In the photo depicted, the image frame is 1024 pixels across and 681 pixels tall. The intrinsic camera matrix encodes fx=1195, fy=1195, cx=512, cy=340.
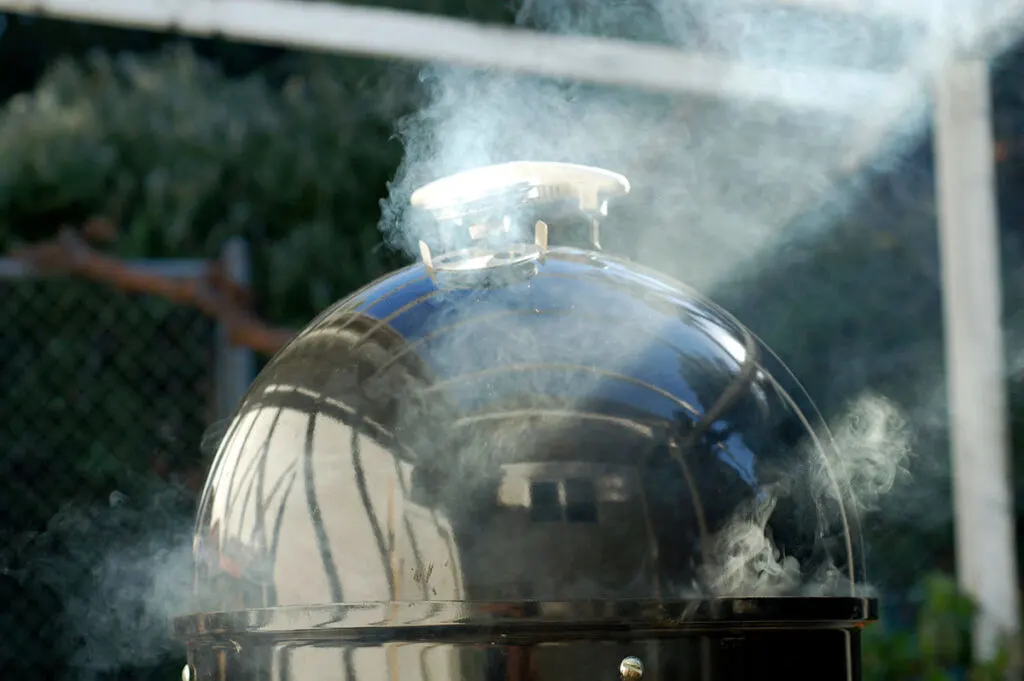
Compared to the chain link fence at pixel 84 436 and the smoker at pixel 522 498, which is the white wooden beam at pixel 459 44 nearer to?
the chain link fence at pixel 84 436

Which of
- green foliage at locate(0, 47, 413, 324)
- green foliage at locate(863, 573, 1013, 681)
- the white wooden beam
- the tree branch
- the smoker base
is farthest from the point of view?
green foliage at locate(0, 47, 413, 324)

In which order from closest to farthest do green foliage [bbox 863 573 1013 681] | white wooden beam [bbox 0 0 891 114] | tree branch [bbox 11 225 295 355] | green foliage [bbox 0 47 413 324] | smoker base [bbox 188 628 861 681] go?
smoker base [bbox 188 628 861 681], white wooden beam [bbox 0 0 891 114], green foliage [bbox 863 573 1013 681], tree branch [bbox 11 225 295 355], green foliage [bbox 0 47 413 324]

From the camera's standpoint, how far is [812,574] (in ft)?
5.75

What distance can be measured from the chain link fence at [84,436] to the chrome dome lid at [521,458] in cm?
255

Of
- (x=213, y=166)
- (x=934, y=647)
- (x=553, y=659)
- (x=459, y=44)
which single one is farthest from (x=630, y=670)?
(x=213, y=166)

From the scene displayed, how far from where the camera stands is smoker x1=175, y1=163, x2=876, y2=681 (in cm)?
157

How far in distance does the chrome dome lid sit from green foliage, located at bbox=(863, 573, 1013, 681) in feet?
9.15

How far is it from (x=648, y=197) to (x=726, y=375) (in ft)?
10.9

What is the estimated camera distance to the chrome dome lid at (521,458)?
5.17 ft

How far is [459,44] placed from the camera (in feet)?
13.4

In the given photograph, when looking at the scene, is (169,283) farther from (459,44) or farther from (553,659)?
(553,659)

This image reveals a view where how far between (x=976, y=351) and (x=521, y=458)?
3.29 m

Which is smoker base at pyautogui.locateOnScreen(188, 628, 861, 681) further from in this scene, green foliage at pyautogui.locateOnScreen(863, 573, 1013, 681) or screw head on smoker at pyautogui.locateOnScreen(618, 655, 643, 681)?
green foliage at pyautogui.locateOnScreen(863, 573, 1013, 681)

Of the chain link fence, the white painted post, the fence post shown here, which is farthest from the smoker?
the fence post
